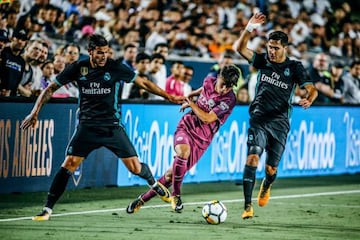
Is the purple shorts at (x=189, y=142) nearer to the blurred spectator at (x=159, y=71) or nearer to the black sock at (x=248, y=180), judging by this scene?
the black sock at (x=248, y=180)

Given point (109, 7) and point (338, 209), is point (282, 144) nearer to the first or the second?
point (338, 209)

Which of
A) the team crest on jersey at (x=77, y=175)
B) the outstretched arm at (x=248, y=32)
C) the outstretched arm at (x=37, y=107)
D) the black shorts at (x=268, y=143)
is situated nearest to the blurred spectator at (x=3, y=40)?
the team crest on jersey at (x=77, y=175)

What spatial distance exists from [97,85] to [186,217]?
209 cm

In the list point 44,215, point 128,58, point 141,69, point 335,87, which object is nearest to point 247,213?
point 44,215

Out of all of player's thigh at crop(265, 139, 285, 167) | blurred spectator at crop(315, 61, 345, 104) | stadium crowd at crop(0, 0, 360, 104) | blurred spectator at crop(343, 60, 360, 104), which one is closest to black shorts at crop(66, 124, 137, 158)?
player's thigh at crop(265, 139, 285, 167)

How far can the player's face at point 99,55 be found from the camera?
1158 centimetres

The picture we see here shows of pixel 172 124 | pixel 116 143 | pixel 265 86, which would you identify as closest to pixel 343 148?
pixel 172 124

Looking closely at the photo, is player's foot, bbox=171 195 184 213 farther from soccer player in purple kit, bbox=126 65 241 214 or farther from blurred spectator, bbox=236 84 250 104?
blurred spectator, bbox=236 84 250 104

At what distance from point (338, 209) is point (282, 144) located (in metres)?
1.67

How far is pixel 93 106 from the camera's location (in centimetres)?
1183

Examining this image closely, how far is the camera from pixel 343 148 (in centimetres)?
2058

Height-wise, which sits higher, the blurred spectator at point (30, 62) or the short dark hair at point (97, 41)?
the short dark hair at point (97, 41)

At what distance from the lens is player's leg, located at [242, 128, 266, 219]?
12.4 m

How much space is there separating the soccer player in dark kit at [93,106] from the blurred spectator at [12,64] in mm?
3475
